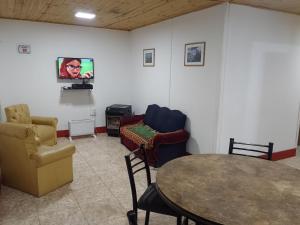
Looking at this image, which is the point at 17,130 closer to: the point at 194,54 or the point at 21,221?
the point at 21,221

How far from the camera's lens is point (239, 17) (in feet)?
11.5

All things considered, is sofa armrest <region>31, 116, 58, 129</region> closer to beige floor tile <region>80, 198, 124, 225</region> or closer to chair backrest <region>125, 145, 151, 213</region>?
beige floor tile <region>80, 198, 124, 225</region>

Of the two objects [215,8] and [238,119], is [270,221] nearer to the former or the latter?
[238,119]

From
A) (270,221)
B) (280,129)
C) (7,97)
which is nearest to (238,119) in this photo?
(280,129)

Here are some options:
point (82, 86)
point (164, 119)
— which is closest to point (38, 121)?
point (82, 86)

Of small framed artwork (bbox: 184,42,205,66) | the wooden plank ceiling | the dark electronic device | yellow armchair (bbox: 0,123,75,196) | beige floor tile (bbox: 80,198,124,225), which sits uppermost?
the wooden plank ceiling

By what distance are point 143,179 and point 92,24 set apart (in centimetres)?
352

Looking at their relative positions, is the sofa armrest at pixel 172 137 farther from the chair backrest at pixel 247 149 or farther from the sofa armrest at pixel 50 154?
the sofa armrest at pixel 50 154

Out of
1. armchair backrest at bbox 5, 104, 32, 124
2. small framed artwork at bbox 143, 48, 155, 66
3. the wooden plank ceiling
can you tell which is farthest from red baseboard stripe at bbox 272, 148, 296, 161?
armchair backrest at bbox 5, 104, 32, 124

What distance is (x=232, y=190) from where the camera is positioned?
167 cm

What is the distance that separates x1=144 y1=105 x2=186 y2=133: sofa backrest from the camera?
422cm

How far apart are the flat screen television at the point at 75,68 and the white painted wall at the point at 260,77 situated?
3.24 metres

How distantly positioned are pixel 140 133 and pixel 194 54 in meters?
1.63

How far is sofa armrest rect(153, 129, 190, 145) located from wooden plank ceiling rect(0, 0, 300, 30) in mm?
1919
